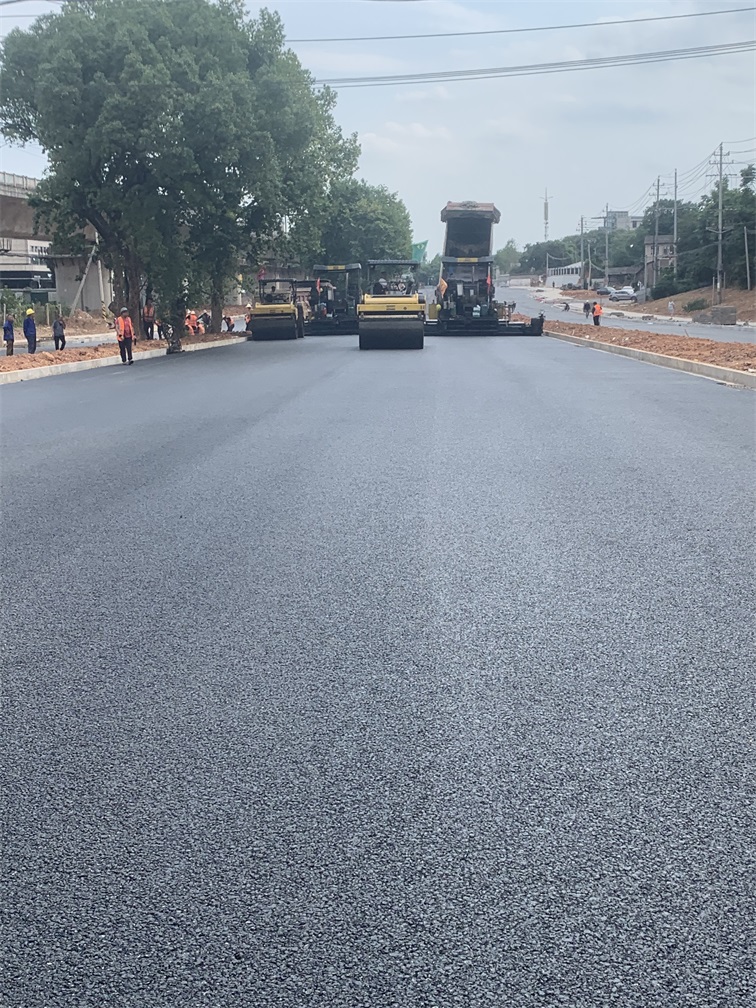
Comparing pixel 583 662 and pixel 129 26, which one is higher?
pixel 129 26

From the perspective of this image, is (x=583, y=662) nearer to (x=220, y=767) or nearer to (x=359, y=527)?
(x=220, y=767)

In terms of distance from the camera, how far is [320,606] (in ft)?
20.8

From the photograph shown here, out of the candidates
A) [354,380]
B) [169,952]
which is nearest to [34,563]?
[169,952]

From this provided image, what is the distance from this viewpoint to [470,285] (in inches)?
1818

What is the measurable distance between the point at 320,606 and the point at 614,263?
545ft

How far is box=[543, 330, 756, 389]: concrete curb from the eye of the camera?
67.7ft

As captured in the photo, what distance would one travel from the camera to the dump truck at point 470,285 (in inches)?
1801

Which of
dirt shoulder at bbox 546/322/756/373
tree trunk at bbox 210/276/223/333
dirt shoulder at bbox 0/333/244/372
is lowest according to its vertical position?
dirt shoulder at bbox 546/322/756/373

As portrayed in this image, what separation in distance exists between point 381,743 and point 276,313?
4165 centimetres

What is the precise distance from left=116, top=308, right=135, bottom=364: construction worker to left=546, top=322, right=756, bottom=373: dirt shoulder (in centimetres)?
1428

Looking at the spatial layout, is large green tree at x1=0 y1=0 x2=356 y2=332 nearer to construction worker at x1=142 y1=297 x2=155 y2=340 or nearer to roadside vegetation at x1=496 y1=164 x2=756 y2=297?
construction worker at x1=142 y1=297 x2=155 y2=340

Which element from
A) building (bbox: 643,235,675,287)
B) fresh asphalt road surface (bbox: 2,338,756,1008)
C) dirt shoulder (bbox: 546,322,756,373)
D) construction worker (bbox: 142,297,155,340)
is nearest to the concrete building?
construction worker (bbox: 142,297,155,340)

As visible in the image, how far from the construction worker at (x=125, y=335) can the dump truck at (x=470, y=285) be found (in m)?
15.4

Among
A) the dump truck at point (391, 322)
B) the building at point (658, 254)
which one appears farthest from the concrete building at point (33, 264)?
the building at point (658, 254)
